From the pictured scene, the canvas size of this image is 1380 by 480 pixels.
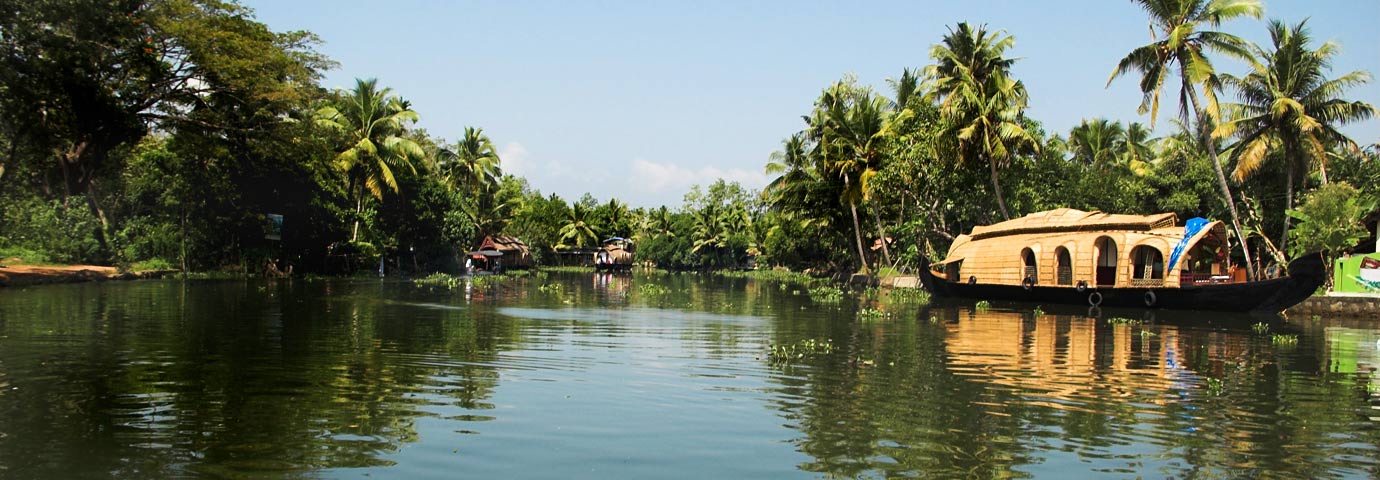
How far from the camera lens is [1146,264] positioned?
2942cm

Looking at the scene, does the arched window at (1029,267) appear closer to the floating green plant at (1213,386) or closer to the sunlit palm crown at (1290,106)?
the sunlit palm crown at (1290,106)

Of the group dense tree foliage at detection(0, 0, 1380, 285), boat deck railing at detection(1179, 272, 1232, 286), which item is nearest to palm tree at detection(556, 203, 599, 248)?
dense tree foliage at detection(0, 0, 1380, 285)

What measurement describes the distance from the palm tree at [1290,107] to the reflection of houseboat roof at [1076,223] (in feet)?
14.8

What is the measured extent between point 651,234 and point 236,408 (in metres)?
91.2

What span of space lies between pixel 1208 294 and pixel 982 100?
11.9m

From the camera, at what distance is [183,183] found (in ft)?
125

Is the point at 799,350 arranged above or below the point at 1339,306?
below

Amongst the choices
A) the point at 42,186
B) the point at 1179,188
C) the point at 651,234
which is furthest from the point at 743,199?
the point at 42,186

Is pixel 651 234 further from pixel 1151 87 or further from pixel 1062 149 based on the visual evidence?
pixel 1151 87

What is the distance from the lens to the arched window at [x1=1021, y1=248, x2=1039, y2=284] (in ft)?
100

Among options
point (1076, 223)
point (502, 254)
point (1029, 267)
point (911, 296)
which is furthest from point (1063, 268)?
point (502, 254)

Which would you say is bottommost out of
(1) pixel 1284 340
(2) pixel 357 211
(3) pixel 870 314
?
(1) pixel 1284 340

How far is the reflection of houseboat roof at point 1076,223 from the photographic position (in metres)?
28.5

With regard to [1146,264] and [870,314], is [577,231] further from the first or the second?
[870,314]
